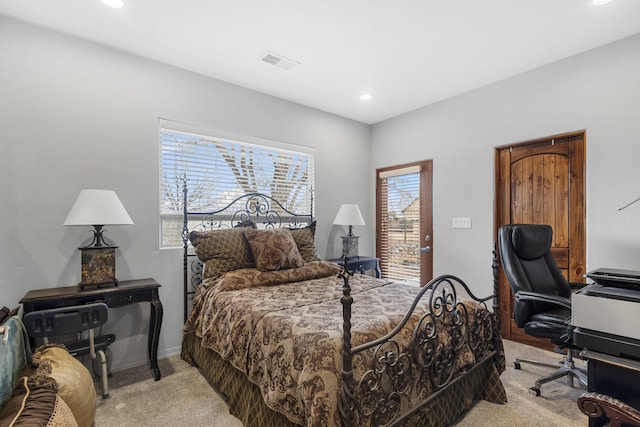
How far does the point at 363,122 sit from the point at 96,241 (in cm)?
365

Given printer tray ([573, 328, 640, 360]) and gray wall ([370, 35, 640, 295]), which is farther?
gray wall ([370, 35, 640, 295])

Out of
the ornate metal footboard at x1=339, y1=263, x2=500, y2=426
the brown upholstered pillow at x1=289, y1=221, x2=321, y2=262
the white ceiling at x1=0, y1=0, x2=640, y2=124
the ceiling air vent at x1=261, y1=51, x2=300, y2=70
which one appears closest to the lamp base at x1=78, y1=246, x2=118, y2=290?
the brown upholstered pillow at x1=289, y1=221, x2=321, y2=262

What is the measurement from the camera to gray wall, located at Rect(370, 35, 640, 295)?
8.20ft

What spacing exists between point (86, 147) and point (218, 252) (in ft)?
4.54

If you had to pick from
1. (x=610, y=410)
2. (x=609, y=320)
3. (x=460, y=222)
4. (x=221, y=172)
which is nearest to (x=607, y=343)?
(x=609, y=320)

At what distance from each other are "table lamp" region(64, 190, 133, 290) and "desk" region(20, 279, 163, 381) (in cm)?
10

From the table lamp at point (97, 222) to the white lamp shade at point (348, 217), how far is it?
92.6 inches

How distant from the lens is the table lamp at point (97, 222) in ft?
7.22

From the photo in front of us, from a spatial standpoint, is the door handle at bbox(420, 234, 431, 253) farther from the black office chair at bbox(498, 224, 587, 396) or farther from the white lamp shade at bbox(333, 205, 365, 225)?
the black office chair at bbox(498, 224, 587, 396)

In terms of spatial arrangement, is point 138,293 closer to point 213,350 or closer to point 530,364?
point 213,350

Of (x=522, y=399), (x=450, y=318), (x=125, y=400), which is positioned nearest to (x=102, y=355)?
(x=125, y=400)

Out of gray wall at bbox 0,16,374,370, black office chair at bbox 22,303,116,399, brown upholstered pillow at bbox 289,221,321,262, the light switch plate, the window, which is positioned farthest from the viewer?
the light switch plate

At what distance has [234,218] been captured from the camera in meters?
3.42

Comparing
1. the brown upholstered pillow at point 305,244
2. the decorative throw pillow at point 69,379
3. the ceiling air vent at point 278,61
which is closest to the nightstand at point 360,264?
the brown upholstered pillow at point 305,244
